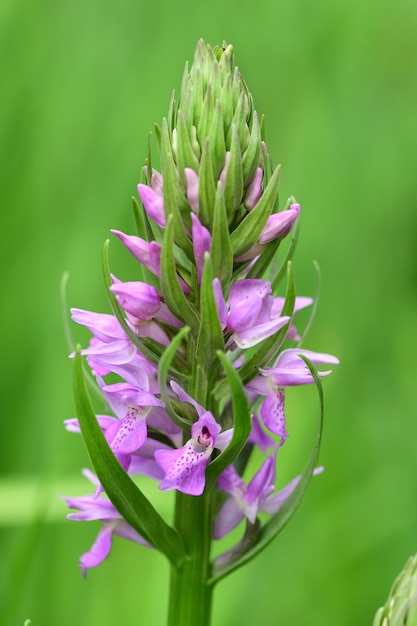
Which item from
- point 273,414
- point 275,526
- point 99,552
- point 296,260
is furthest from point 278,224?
point 296,260

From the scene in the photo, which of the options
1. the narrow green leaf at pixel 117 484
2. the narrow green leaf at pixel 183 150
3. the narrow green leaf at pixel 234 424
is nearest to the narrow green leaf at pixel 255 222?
the narrow green leaf at pixel 183 150

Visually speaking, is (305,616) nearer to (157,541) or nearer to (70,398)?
(70,398)

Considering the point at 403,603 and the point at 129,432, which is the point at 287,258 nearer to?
the point at 129,432

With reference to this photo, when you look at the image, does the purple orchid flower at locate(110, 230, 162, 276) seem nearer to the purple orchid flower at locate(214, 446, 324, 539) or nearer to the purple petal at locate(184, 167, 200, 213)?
the purple petal at locate(184, 167, 200, 213)

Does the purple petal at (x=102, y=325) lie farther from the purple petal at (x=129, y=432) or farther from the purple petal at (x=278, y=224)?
the purple petal at (x=278, y=224)

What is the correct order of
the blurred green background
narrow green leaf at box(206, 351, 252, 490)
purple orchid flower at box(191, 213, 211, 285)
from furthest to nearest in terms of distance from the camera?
1. the blurred green background
2. purple orchid flower at box(191, 213, 211, 285)
3. narrow green leaf at box(206, 351, 252, 490)

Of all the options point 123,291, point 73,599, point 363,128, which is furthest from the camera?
point 363,128

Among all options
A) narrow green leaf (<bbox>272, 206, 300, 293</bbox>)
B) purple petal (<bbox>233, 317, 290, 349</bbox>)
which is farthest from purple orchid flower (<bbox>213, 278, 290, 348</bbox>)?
narrow green leaf (<bbox>272, 206, 300, 293</bbox>)

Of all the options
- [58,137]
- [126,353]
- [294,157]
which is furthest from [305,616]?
[58,137]
